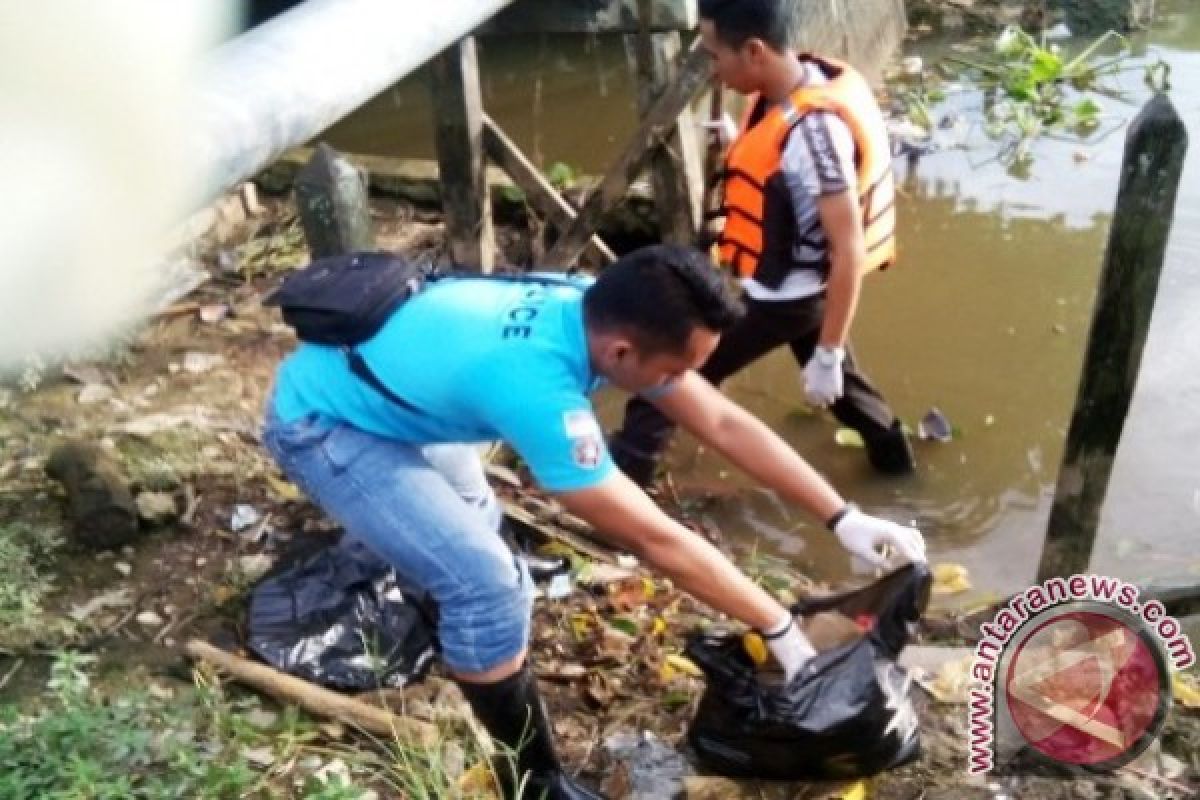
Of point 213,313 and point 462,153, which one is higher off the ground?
point 462,153

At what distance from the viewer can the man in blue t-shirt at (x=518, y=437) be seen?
7.61ft

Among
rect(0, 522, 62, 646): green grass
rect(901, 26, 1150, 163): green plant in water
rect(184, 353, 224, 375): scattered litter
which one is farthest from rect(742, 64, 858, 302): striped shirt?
rect(901, 26, 1150, 163): green plant in water

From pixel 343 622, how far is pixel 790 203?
Result: 5.78 feet

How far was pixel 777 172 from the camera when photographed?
3.59m

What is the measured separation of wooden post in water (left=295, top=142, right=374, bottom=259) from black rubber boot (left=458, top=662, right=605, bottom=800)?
115cm

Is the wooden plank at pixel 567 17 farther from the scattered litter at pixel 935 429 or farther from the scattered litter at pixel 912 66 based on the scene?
the scattered litter at pixel 912 66

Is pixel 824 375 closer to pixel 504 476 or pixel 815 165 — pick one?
pixel 815 165

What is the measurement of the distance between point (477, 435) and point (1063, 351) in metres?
3.42

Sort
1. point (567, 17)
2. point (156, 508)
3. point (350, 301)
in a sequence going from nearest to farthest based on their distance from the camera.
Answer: point (350, 301) → point (156, 508) → point (567, 17)

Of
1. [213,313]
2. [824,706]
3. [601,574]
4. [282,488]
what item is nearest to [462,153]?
[213,313]

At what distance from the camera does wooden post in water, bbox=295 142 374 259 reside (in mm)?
2980

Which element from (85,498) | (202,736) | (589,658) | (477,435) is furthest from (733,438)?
(85,498)

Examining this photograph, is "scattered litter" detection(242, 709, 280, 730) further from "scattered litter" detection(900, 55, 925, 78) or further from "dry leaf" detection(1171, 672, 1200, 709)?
"scattered litter" detection(900, 55, 925, 78)

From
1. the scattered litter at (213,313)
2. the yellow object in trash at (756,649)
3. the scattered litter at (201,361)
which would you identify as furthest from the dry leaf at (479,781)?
the scattered litter at (213,313)
